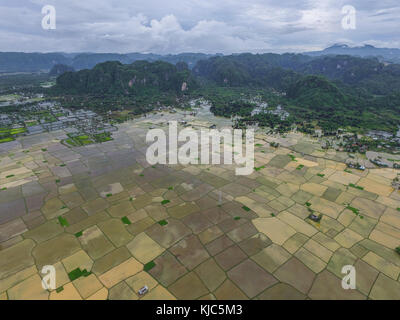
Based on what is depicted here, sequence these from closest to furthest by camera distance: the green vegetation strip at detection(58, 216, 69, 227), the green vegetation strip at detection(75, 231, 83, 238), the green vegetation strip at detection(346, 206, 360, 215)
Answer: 1. the green vegetation strip at detection(75, 231, 83, 238)
2. the green vegetation strip at detection(58, 216, 69, 227)
3. the green vegetation strip at detection(346, 206, 360, 215)

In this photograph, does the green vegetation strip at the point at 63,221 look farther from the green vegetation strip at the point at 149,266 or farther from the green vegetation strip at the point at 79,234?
the green vegetation strip at the point at 149,266

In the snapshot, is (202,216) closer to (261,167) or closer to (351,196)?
(261,167)

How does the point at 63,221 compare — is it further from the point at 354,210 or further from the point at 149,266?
the point at 354,210

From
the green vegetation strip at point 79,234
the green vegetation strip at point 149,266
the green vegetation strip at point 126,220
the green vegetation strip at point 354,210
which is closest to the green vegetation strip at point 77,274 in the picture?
the green vegetation strip at point 79,234

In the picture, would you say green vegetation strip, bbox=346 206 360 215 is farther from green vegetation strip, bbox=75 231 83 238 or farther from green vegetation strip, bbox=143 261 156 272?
green vegetation strip, bbox=75 231 83 238

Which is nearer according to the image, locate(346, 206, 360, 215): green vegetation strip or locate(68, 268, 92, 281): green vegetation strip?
locate(68, 268, 92, 281): green vegetation strip

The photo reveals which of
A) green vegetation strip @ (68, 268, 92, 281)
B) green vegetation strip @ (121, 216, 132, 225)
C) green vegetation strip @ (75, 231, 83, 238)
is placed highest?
green vegetation strip @ (121, 216, 132, 225)

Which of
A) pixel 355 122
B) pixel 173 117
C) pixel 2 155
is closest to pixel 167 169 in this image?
pixel 2 155

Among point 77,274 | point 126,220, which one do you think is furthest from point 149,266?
point 126,220

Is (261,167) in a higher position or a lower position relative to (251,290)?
higher

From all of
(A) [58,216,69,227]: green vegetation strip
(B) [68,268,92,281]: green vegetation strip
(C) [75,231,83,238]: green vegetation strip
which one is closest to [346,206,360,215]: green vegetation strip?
(B) [68,268,92,281]: green vegetation strip

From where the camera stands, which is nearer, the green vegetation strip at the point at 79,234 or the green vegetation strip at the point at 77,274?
the green vegetation strip at the point at 77,274
